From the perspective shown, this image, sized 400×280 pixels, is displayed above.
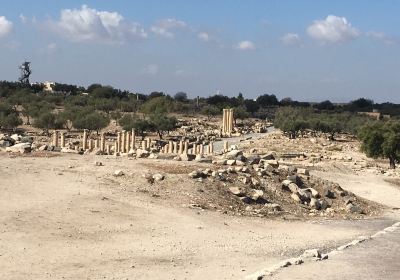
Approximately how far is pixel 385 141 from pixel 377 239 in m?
25.2

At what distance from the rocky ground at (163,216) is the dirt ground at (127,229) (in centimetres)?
3

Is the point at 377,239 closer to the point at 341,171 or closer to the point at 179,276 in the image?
the point at 179,276

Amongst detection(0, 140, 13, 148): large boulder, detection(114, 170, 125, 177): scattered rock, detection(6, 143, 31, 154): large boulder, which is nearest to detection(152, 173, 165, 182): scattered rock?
detection(114, 170, 125, 177): scattered rock

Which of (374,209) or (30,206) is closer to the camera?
(30,206)

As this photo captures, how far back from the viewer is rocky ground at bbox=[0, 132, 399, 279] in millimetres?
12164

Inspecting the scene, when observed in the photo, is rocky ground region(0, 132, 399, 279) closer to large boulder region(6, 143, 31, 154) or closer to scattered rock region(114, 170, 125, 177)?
scattered rock region(114, 170, 125, 177)

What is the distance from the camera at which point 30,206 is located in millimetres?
15289

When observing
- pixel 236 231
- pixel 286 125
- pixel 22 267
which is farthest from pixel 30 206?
pixel 286 125

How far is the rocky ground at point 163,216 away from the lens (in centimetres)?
1216

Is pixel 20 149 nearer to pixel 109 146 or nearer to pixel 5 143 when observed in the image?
pixel 5 143

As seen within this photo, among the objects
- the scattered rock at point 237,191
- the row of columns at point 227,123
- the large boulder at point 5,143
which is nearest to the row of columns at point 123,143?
the large boulder at point 5,143

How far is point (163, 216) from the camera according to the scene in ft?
53.0

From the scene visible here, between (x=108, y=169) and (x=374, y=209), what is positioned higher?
(x=108, y=169)

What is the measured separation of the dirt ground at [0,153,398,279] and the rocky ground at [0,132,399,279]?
3 cm
